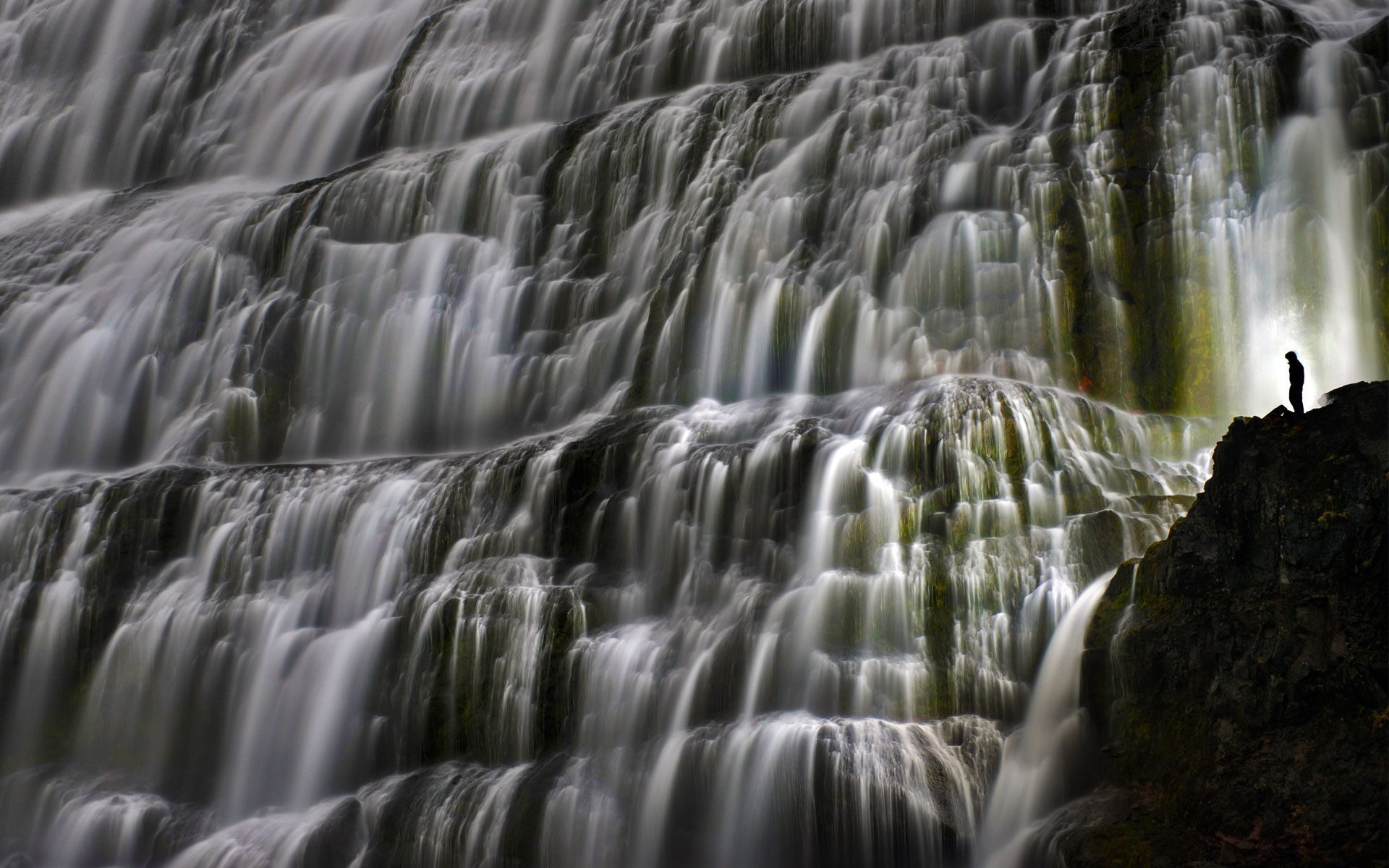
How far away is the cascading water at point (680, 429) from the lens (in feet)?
26.7

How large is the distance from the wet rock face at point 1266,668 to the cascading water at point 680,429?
86cm

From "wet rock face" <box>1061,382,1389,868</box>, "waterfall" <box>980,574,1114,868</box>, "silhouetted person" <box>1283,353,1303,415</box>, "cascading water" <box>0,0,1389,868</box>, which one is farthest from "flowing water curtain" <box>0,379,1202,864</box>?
"silhouetted person" <box>1283,353,1303,415</box>

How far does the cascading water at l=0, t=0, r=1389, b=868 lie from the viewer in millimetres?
8148

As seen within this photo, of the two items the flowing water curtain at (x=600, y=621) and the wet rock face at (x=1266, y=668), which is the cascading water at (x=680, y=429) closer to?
the flowing water curtain at (x=600, y=621)

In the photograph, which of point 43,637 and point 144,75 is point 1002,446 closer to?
point 43,637

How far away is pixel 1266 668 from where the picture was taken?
20.1ft

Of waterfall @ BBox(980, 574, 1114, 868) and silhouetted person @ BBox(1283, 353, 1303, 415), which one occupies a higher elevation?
silhouetted person @ BBox(1283, 353, 1303, 415)

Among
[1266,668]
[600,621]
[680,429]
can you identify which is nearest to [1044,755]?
[1266,668]

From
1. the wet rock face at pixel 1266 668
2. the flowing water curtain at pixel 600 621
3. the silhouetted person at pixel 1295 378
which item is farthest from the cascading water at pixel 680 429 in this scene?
the silhouetted person at pixel 1295 378

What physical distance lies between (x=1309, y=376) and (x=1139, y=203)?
2098 millimetres

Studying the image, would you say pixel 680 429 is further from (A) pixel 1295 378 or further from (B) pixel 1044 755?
(A) pixel 1295 378

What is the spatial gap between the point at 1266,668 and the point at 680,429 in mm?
5231

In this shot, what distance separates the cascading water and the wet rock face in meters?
0.86

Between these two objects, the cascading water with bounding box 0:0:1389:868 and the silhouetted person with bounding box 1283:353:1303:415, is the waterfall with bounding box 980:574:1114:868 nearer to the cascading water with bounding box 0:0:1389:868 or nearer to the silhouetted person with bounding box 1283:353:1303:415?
the cascading water with bounding box 0:0:1389:868
